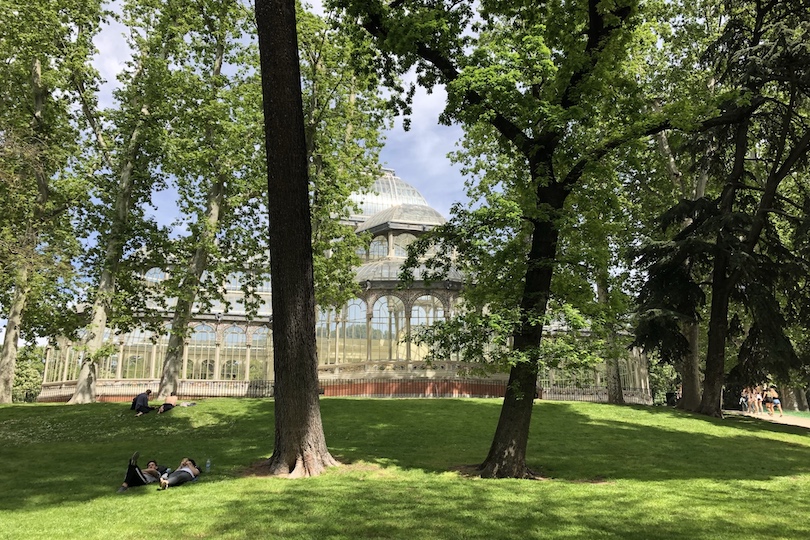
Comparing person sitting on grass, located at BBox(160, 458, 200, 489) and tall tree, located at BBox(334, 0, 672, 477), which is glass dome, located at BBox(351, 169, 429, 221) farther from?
person sitting on grass, located at BBox(160, 458, 200, 489)

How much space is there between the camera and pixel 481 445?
12562 millimetres

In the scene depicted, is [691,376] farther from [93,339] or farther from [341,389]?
[93,339]

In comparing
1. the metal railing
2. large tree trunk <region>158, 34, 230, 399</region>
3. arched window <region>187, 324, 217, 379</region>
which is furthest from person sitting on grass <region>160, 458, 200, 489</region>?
arched window <region>187, 324, 217, 379</region>

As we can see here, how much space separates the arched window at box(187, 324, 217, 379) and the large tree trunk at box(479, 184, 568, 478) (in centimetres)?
2433

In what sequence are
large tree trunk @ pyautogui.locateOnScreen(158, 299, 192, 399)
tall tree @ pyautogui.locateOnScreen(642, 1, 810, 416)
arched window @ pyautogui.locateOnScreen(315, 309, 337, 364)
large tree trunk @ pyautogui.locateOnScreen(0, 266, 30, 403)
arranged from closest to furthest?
tall tree @ pyautogui.locateOnScreen(642, 1, 810, 416), large tree trunk @ pyautogui.locateOnScreen(0, 266, 30, 403), large tree trunk @ pyautogui.locateOnScreen(158, 299, 192, 399), arched window @ pyautogui.locateOnScreen(315, 309, 337, 364)

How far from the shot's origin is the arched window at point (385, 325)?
90.9 feet

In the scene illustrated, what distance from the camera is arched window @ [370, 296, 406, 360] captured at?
2770cm

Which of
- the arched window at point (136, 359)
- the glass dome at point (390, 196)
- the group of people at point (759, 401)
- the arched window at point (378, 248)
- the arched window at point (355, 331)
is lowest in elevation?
the group of people at point (759, 401)

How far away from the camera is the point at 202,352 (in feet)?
100.0

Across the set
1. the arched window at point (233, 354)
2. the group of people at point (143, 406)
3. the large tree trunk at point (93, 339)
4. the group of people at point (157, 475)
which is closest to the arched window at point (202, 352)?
the arched window at point (233, 354)

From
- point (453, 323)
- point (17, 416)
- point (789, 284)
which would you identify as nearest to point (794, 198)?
point (789, 284)

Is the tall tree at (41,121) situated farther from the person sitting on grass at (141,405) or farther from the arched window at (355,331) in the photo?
the arched window at (355,331)

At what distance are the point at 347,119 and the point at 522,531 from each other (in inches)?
701

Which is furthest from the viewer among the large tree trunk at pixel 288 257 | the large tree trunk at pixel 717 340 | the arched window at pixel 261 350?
the arched window at pixel 261 350
